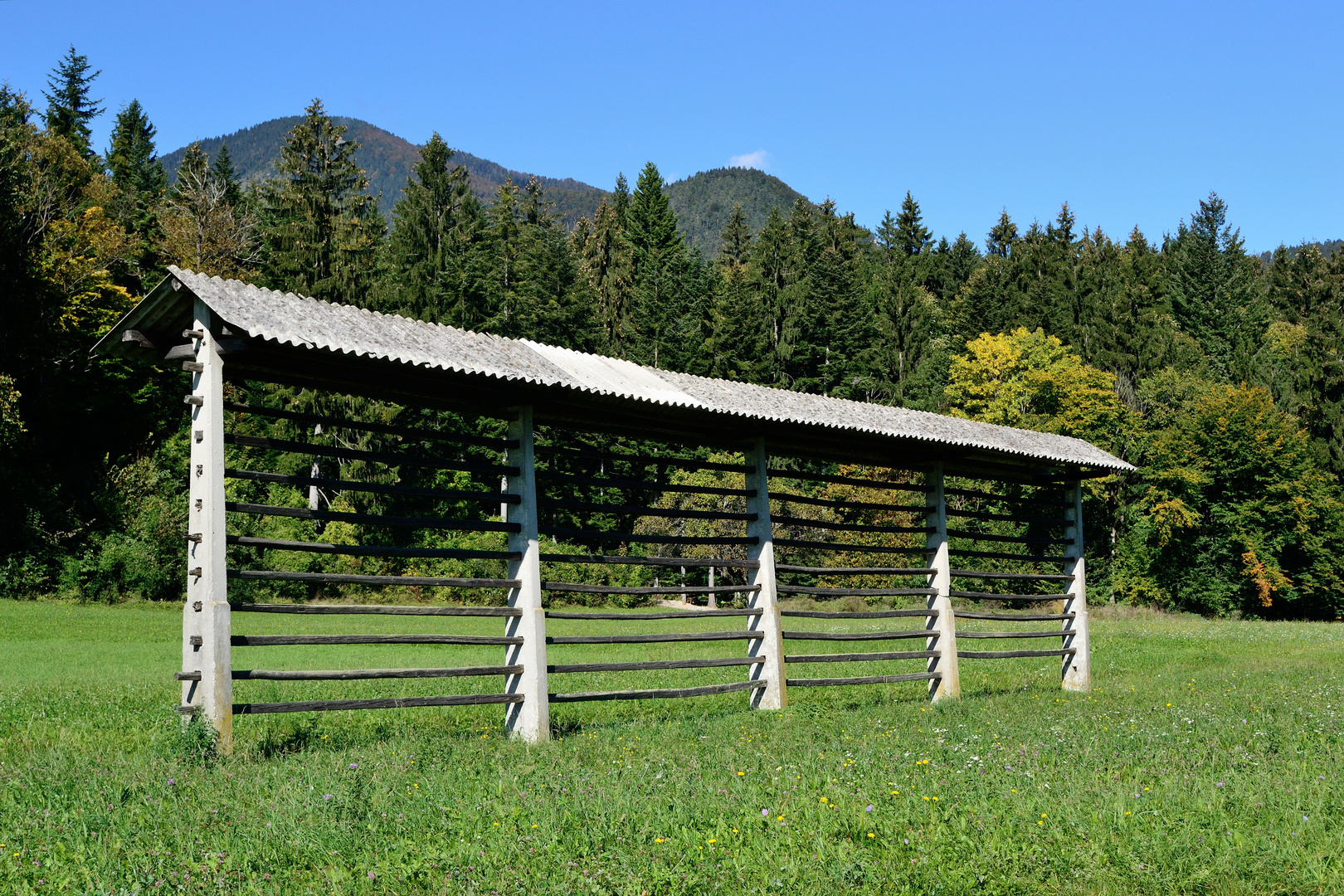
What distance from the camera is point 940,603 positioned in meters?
14.2

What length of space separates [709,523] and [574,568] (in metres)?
6.31

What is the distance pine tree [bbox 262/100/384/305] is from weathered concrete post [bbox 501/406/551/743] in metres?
34.8

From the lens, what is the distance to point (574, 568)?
40.7 meters

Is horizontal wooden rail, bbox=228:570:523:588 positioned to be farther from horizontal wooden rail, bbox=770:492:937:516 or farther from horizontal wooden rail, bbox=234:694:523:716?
horizontal wooden rail, bbox=770:492:937:516

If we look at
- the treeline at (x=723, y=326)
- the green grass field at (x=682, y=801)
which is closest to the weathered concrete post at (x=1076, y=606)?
the green grass field at (x=682, y=801)

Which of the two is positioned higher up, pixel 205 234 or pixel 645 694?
pixel 205 234

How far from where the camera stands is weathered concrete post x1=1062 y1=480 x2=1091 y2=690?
52.5 ft

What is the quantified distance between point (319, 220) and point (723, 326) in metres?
20.7

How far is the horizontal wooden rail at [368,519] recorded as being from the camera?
834cm

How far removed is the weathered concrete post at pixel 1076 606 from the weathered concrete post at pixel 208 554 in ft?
40.5

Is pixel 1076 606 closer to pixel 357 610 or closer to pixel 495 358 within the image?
pixel 495 358

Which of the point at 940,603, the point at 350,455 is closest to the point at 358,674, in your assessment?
the point at 350,455

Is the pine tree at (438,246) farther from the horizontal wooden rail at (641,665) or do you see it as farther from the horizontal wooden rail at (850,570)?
the horizontal wooden rail at (641,665)

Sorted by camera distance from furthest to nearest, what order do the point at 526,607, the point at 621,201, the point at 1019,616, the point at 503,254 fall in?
the point at 621,201 → the point at 503,254 → the point at 1019,616 → the point at 526,607
